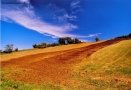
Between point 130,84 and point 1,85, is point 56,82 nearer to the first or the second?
point 1,85

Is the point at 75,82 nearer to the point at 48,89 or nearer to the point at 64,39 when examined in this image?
the point at 48,89

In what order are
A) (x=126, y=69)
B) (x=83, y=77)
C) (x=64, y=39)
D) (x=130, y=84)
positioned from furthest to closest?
1. (x=64, y=39)
2. (x=126, y=69)
3. (x=83, y=77)
4. (x=130, y=84)

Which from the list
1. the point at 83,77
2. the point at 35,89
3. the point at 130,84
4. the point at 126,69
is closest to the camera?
the point at 35,89

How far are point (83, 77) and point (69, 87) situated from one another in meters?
2.58

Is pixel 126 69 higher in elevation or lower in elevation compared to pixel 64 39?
lower

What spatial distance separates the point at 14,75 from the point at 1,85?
261 centimetres

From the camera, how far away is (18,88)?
30.2ft

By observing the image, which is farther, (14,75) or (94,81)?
(14,75)

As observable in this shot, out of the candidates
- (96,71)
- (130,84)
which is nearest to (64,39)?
(96,71)

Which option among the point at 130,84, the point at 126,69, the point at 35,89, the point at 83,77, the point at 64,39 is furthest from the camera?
the point at 64,39

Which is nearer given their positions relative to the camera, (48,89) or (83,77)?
(48,89)

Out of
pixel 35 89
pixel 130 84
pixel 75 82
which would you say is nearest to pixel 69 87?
pixel 75 82

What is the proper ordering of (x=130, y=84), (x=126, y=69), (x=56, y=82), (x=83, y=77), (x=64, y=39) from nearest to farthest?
(x=130, y=84), (x=56, y=82), (x=83, y=77), (x=126, y=69), (x=64, y=39)

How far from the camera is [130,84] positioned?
391 inches
